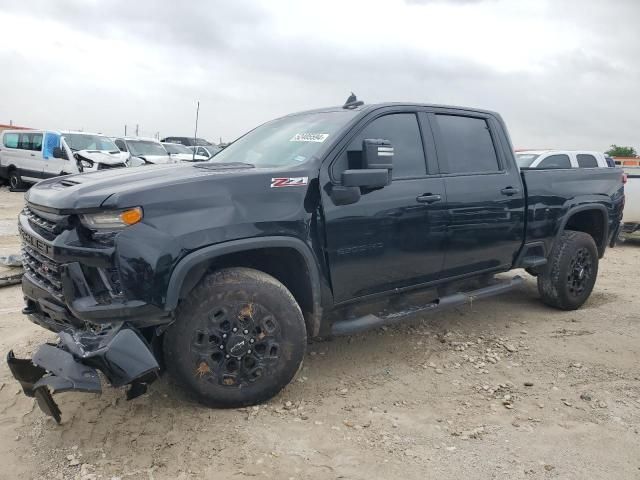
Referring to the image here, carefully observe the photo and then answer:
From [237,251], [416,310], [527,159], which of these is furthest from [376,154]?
[527,159]

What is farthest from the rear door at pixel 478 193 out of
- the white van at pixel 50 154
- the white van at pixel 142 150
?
the white van at pixel 142 150

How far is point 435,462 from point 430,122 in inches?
98.5

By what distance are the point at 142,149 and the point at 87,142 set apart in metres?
1.93

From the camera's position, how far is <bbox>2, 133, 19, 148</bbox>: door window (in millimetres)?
16906

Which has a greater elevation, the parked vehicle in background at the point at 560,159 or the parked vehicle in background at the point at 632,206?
the parked vehicle in background at the point at 560,159

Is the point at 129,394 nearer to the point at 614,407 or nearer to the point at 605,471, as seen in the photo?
the point at 605,471

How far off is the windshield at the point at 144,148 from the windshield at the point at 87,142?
1.11 meters

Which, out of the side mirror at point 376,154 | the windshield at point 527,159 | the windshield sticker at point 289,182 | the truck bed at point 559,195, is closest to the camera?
the windshield sticker at point 289,182

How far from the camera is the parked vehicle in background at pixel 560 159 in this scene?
10.2 m

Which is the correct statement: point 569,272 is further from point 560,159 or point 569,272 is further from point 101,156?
point 101,156

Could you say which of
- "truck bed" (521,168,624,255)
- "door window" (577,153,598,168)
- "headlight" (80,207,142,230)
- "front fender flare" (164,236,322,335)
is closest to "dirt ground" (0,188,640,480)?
"front fender flare" (164,236,322,335)

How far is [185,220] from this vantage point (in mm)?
2848

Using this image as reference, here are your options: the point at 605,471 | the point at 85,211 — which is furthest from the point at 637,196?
the point at 85,211

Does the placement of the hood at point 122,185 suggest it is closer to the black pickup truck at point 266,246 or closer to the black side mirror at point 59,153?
the black pickup truck at point 266,246
